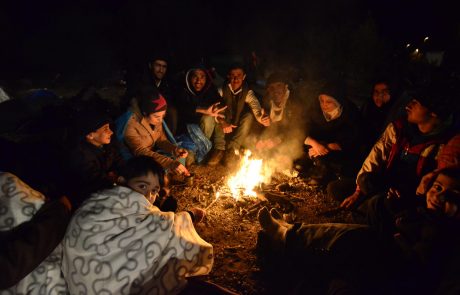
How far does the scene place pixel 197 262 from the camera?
292 centimetres

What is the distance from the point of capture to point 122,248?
7.97 feet

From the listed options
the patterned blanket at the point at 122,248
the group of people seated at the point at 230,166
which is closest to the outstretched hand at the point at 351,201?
the group of people seated at the point at 230,166

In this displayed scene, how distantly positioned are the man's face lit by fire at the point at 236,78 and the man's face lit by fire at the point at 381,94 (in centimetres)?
260

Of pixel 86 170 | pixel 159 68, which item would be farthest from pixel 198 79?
pixel 86 170

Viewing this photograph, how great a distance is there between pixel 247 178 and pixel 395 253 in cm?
290

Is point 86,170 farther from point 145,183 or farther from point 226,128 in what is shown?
point 226,128

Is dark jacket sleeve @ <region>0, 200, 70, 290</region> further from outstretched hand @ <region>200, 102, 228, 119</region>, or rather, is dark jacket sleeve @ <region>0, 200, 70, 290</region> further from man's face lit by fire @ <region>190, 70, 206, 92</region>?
man's face lit by fire @ <region>190, 70, 206, 92</region>

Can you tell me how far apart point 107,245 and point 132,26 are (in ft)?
57.3

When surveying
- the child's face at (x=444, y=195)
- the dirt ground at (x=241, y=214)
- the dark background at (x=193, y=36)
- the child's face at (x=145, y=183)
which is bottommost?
the dirt ground at (x=241, y=214)

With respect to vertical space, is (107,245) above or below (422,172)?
below

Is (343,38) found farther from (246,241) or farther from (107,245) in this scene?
(107,245)

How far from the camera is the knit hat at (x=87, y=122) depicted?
12.5 feet

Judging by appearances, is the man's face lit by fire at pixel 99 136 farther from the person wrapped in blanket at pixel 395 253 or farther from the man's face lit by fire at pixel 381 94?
the man's face lit by fire at pixel 381 94

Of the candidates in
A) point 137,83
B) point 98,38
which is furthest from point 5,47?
point 137,83
